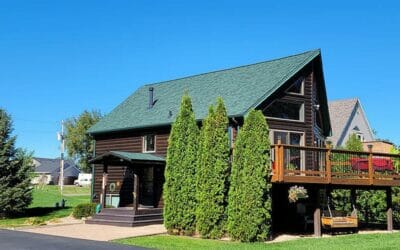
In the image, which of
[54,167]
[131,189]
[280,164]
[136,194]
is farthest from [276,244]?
[54,167]

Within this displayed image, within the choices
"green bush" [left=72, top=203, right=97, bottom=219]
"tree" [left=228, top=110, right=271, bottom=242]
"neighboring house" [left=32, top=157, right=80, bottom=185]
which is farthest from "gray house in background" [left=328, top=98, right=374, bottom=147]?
"neighboring house" [left=32, top=157, right=80, bottom=185]

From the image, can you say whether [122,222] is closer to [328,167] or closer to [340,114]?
[328,167]

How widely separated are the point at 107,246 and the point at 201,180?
15.3 ft

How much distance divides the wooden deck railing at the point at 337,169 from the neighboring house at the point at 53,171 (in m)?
67.7

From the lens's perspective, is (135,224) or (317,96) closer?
(135,224)

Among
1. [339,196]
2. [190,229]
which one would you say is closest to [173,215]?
[190,229]

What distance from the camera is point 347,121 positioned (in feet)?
135

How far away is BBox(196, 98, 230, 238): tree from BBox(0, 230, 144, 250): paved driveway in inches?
147

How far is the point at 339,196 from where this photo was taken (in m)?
24.4

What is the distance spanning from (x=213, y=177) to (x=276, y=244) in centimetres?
323

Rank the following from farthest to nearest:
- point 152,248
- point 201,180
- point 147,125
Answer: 1. point 147,125
2. point 201,180
3. point 152,248

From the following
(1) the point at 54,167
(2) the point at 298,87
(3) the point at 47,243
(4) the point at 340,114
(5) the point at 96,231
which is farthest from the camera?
(1) the point at 54,167

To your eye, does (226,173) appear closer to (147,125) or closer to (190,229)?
(190,229)

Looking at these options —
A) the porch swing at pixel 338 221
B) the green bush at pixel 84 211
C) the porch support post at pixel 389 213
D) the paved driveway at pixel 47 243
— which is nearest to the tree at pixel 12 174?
the green bush at pixel 84 211
